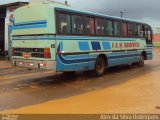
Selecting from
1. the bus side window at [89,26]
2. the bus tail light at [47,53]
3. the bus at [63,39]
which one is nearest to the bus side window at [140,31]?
the bus at [63,39]

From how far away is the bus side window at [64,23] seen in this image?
13828 mm

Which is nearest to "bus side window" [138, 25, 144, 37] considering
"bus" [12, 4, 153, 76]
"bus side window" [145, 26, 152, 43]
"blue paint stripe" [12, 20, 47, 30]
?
"bus side window" [145, 26, 152, 43]

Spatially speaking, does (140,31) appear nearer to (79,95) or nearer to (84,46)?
(84,46)

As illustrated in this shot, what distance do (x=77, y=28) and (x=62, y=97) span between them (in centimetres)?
448

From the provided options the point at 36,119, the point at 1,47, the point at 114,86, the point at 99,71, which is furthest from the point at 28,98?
the point at 1,47

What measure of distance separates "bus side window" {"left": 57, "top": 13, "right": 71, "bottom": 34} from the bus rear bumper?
1.34 meters

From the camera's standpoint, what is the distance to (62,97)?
11336 mm

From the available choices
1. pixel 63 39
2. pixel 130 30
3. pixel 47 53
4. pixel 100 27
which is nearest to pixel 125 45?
pixel 130 30

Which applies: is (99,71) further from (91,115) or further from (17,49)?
(91,115)

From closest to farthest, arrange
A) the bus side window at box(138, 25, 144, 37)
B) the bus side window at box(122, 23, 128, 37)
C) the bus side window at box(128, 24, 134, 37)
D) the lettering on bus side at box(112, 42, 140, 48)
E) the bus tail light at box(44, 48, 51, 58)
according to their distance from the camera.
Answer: the bus tail light at box(44, 48, 51, 58) < the lettering on bus side at box(112, 42, 140, 48) < the bus side window at box(122, 23, 128, 37) < the bus side window at box(128, 24, 134, 37) < the bus side window at box(138, 25, 144, 37)

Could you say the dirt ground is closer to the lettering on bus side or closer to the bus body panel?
the bus body panel

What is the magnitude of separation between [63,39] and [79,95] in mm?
3067

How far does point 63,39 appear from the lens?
1394 centimetres

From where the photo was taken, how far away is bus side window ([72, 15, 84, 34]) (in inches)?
581
